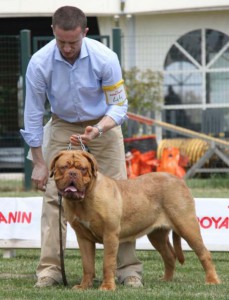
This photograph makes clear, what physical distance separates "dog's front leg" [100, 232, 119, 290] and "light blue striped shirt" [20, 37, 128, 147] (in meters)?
0.92

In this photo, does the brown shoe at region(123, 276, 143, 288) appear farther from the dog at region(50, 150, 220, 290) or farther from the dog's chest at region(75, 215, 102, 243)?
the dog's chest at region(75, 215, 102, 243)

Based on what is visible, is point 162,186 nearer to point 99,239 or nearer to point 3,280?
point 99,239

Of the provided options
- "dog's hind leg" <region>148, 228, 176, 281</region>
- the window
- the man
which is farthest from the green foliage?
the man

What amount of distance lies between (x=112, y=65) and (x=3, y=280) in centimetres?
210

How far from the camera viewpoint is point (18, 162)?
57.1 feet

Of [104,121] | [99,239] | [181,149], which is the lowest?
[181,149]

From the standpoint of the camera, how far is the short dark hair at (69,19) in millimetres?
7067

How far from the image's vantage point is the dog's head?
6973mm

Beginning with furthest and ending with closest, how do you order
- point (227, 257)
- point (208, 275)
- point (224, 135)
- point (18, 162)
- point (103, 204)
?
point (224, 135) → point (18, 162) → point (227, 257) → point (208, 275) → point (103, 204)

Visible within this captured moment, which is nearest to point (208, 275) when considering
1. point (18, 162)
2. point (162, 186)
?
point (162, 186)

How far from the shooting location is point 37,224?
9.98 m

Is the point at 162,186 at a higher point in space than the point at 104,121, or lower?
lower

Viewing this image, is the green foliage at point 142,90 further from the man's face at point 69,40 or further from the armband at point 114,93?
the man's face at point 69,40

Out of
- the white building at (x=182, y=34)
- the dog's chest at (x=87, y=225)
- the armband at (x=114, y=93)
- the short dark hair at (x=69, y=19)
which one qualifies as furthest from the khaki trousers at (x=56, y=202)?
the white building at (x=182, y=34)
